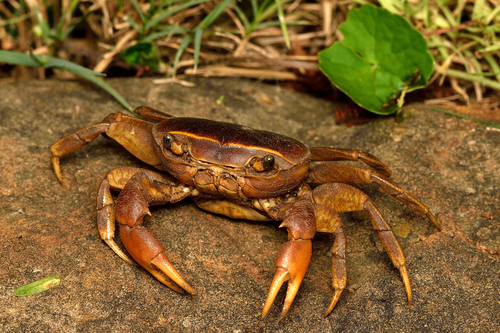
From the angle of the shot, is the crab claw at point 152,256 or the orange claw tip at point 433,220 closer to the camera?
the crab claw at point 152,256

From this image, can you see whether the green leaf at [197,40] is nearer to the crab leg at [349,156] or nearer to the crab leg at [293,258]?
the crab leg at [349,156]

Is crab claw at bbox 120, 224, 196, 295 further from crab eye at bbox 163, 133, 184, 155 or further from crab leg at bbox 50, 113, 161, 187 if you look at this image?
crab leg at bbox 50, 113, 161, 187

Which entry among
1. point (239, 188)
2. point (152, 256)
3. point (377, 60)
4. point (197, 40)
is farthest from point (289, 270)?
point (197, 40)

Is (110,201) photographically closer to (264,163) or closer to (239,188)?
(239,188)

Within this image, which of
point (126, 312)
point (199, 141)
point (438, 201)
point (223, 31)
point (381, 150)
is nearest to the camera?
point (126, 312)

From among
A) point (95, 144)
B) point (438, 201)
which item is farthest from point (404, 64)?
point (95, 144)

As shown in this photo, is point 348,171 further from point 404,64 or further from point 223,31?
point 223,31

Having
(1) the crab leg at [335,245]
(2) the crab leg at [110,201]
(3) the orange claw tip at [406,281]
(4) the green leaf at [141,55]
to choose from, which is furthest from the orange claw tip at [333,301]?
(4) the green leaf at [141,55]

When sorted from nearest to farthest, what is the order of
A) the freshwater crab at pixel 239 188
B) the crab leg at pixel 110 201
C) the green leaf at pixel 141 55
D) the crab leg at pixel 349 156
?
the freshwater crab at pixel 239 188 → the crab leg at pixel 110 201 → the crab leg at pixel 349 156 → the green leaf at pixel 141 55
